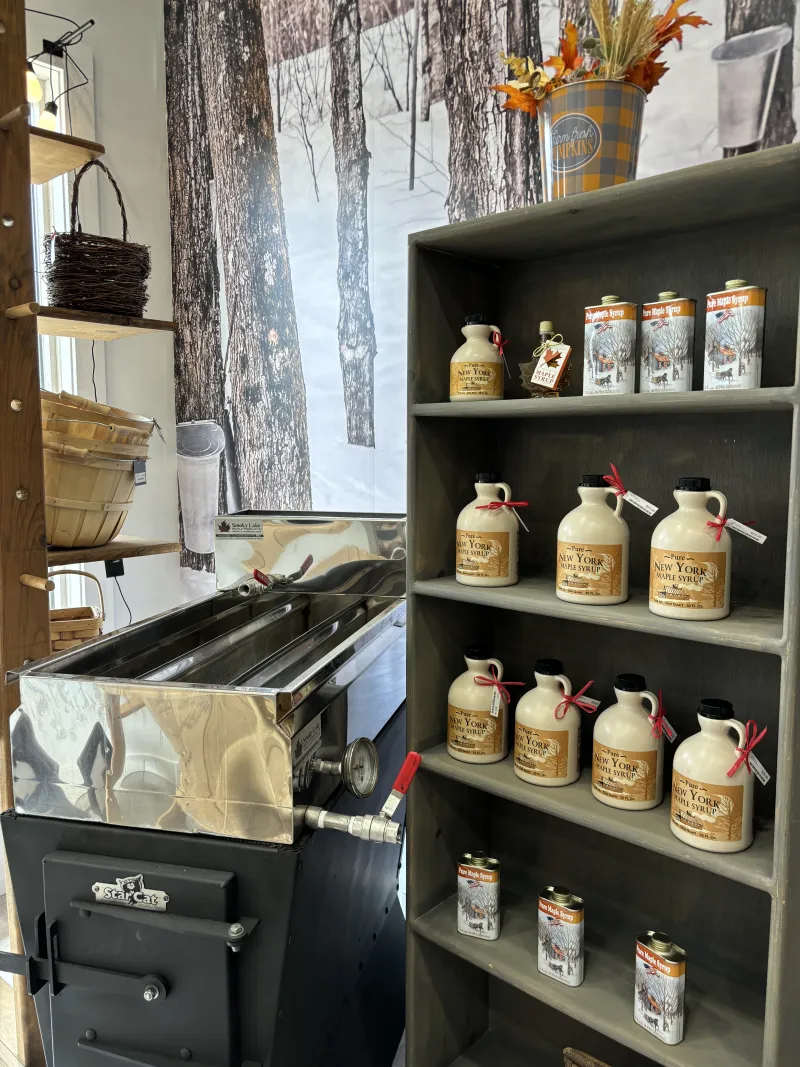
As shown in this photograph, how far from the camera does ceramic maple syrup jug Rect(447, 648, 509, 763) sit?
149 cm

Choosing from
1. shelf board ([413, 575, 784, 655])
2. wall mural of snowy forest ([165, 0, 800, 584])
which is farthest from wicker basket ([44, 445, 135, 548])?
shelf board ([413, 575, 784, 655])

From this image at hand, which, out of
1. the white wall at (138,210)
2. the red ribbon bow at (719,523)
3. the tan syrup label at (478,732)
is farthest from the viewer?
the white wall at (138,210)

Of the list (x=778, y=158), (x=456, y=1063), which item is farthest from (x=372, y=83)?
(x=456, y=1063)

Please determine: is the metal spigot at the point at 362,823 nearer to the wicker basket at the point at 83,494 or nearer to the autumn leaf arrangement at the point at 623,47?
the wicker basket at the point at 83,494

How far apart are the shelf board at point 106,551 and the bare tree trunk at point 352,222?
0.76m

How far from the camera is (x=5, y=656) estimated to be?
174cm

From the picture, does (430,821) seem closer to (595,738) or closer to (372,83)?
(595,738)

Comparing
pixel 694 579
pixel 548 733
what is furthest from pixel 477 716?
pixel 694 579

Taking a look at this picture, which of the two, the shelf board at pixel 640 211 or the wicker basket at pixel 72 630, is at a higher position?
the shelf board at pixel 640 211

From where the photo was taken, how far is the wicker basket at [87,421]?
1.85 meters

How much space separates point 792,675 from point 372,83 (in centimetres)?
215

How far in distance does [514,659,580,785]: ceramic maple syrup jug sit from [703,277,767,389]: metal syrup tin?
58cm

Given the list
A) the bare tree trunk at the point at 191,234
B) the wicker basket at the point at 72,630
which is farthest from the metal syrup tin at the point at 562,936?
the bare tree trunk at the point at 191,234

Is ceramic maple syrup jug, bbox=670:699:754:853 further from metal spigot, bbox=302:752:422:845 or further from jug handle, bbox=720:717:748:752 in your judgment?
metal spigot, bbox=302:752:422:845
